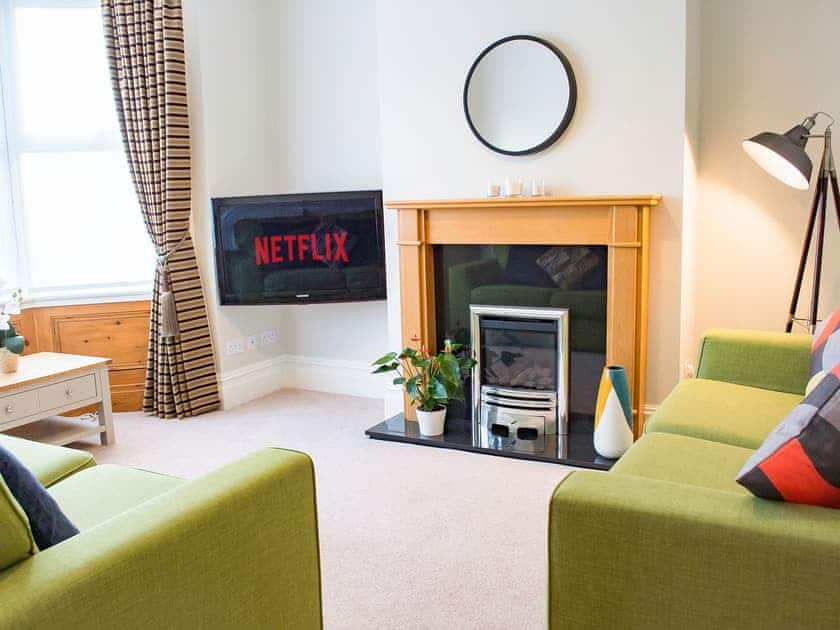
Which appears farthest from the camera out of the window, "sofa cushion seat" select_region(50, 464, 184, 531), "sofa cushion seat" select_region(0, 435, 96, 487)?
the window

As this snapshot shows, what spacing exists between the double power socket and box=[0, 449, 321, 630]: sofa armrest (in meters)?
2.86

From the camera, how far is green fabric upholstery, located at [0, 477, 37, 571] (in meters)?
1.33

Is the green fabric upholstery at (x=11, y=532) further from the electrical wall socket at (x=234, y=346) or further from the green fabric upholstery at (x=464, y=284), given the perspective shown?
the electrical wall socket at (x=234, y=346)

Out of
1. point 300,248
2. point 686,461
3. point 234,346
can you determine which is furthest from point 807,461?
point 234,346

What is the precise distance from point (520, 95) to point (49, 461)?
2.52 metres

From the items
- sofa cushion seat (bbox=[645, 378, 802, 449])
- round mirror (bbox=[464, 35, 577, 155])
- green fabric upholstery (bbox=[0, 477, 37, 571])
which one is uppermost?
round mirror (bbox=[464, 35, 577, 155])

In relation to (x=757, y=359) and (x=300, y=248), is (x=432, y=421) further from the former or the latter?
(x=757, y=359)

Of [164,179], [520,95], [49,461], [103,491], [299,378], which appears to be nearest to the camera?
[103,491]

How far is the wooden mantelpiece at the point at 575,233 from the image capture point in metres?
3.36

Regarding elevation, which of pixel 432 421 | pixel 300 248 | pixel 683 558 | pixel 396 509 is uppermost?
pixel 300 248

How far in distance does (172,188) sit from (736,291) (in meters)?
3.03

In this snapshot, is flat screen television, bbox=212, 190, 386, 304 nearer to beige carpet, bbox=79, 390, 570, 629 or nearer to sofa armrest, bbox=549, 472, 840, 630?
beige carpet, bbox=79, 390, 570, 629

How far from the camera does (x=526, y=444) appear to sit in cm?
362

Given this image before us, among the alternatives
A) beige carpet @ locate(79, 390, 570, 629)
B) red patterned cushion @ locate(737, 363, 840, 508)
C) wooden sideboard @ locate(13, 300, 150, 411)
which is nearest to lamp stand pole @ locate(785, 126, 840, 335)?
beige carpet @ locate(79, 390, 570, 629)
